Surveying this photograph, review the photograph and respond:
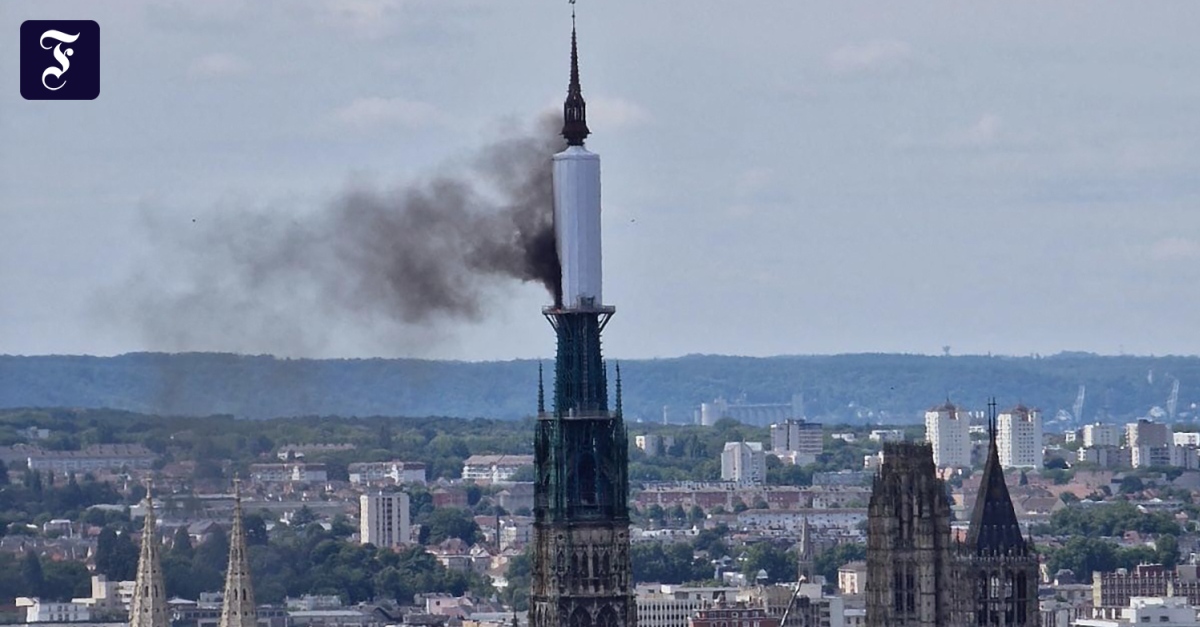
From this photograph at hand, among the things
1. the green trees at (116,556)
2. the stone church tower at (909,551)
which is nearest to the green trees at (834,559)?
the green trees at (116,556)

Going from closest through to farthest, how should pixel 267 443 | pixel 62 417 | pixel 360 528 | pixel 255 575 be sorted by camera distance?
pixel 267 443, pixel 255 575, pixel 62 417, pixel 360 528

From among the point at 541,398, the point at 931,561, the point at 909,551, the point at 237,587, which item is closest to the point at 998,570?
the point at 931,561

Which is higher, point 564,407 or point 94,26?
point 94,26

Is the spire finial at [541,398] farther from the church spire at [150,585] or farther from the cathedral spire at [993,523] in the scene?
the church spire at [150,585]

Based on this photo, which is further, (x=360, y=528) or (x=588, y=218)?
(x=360, y=528)

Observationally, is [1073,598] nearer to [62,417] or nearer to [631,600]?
[62,417]

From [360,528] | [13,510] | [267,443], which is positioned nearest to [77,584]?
[13,510]

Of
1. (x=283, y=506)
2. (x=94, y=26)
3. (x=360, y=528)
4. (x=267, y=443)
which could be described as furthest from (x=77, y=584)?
(x=94, y=26)

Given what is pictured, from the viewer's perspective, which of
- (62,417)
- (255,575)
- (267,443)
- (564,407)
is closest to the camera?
(564,407)
